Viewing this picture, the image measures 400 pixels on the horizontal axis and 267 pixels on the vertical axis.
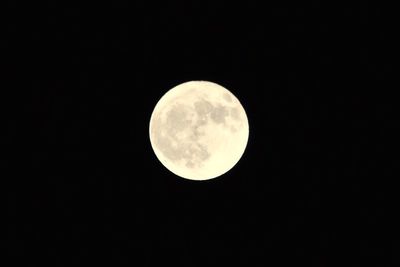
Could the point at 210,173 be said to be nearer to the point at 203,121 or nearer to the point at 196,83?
the point at 203,121

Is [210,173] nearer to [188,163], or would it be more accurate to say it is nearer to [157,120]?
[188,163]

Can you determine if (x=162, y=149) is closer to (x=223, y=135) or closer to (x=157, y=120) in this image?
(x=157, y=120)

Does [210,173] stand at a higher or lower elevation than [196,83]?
lower

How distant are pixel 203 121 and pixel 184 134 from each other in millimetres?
426

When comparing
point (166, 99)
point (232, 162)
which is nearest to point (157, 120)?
point (166, 99)

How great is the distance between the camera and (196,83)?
8.40 meters

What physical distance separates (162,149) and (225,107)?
1440mm

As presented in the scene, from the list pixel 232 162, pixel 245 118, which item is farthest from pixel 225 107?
pixel 232 162

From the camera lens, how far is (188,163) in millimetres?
8242

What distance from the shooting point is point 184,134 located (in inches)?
318

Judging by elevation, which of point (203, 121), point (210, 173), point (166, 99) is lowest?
point (210, 173)

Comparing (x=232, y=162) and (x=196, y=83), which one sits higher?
(x=196, y=83)

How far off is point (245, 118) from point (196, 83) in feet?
3.81

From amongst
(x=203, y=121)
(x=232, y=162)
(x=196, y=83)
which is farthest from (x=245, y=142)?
(x=196, y=83)
